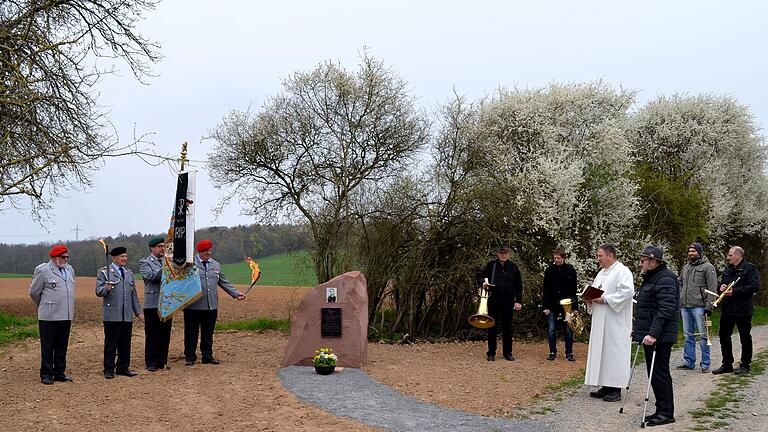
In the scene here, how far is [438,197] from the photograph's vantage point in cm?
1510

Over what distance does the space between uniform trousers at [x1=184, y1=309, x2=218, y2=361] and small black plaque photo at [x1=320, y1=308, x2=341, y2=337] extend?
1696 millimetres

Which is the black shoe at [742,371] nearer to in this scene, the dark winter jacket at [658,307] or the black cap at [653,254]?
the dark winter jacket at [658,307]

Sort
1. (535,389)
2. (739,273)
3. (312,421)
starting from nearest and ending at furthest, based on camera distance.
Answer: (312,421), (535,389), (739,273)

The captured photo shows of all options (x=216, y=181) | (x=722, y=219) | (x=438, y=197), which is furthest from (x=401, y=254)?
(x=722, y=219)

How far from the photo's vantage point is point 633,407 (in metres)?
8.02

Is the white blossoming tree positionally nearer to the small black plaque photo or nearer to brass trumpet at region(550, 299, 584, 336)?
brass trumpet at region(550, 299, 584, 336)

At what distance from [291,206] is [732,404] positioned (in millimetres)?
11335

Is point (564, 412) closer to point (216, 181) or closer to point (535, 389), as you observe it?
point (535, 389)

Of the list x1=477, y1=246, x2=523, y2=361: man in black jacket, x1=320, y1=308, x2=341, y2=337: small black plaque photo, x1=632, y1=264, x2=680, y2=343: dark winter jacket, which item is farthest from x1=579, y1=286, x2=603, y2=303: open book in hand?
x1=320, y1=308, x2=341, y2=337: small black plaque photo

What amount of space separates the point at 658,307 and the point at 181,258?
6.34m

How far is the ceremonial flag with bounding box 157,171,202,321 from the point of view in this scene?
9.70 metres

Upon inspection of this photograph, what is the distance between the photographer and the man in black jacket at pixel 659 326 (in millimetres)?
7145

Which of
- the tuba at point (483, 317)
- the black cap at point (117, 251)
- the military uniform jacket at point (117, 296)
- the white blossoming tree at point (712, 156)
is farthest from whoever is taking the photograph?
the white blossoming tree at point (712, 156)

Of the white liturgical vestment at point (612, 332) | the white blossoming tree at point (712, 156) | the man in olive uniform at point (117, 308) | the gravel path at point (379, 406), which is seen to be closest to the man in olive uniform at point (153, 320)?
the man in olive uniform at point (117, 308)
